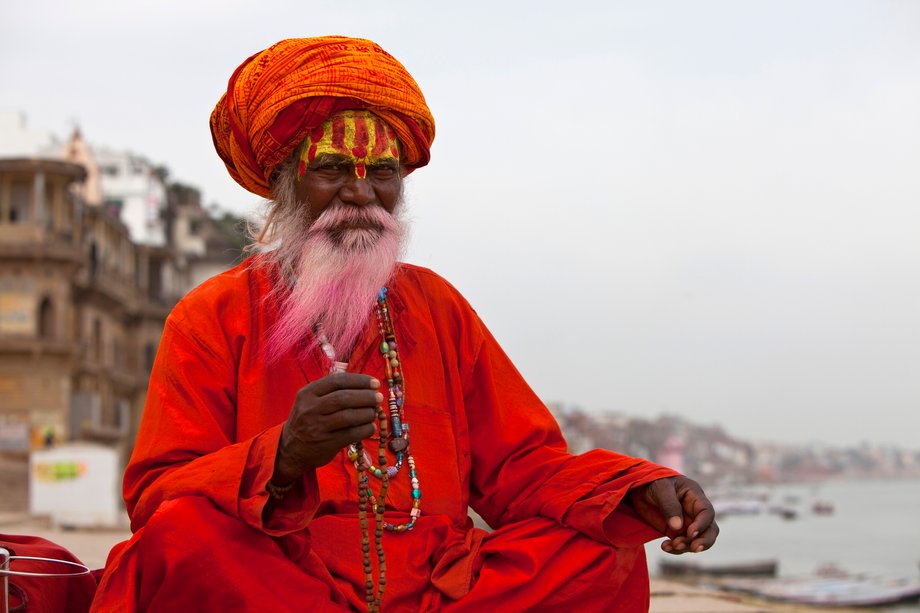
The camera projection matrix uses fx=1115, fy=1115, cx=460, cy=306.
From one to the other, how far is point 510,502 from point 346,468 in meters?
0.49

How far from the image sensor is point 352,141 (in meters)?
2.99

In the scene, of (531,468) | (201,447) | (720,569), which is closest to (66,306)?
(720,569)

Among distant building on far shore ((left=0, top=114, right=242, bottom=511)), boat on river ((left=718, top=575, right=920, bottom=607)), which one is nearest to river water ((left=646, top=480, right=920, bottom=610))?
boat on river ((left=718, top=575, right=920, bottom=607))

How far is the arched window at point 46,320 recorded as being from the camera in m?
32.3

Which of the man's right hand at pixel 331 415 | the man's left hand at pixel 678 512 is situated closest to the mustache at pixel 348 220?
the man's right hand at pixel 331 415

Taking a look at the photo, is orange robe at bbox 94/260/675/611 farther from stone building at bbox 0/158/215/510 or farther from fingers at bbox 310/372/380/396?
stone building at bbox 0/158/215/510

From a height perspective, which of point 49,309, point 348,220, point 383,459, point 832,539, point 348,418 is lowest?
point 832,539

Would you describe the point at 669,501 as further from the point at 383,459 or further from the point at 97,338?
the point at 97,338

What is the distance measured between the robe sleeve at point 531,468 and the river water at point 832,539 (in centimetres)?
1782

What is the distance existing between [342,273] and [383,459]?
55 centimetres

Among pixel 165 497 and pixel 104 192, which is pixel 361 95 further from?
pixel 104 192

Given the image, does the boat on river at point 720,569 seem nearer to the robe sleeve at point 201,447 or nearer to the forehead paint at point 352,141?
the forehead paint at point 352,141

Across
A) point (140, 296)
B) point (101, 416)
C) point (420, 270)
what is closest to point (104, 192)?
point (140, 296)

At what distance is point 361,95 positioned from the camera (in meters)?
2.98
